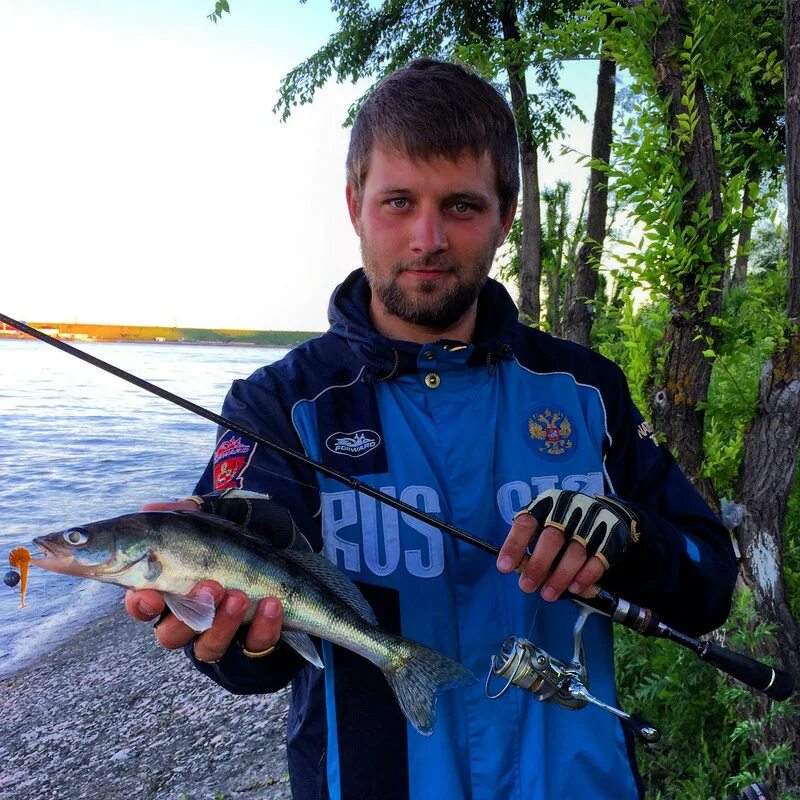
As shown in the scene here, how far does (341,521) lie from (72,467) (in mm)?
15738

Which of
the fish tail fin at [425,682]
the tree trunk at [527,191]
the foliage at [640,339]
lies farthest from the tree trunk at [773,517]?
the tree trunk at [527,191]

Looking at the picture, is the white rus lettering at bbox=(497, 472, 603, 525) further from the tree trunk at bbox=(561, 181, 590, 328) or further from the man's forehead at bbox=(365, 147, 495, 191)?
the tree trunk at bbox=(561, 181, 590, 328)

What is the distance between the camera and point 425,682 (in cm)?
175

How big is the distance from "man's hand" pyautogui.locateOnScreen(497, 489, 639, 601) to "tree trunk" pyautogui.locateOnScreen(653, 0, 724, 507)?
2.08 m

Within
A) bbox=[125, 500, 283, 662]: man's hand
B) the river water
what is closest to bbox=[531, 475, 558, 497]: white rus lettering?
bbox=[125, 500, 283, 662]: man's hand

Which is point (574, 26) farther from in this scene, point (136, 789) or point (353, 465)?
point (136, 789)

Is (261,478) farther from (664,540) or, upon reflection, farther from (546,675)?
(664,540)

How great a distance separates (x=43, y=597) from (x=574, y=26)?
9.06 meters

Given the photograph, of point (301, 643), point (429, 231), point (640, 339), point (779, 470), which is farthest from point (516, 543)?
point (779, 470)

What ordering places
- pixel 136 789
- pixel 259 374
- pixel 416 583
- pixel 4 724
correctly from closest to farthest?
1. pixel 416 583
2. pixel 259 374
3. pixel 136 789
4. pixel 4 724

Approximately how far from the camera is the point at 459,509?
6.62 ft

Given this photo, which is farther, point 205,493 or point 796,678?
point 796,678

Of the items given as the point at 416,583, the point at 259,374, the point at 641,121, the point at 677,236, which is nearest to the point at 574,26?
the point at 641,121

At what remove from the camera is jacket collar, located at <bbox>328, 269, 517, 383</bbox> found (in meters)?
2.11
